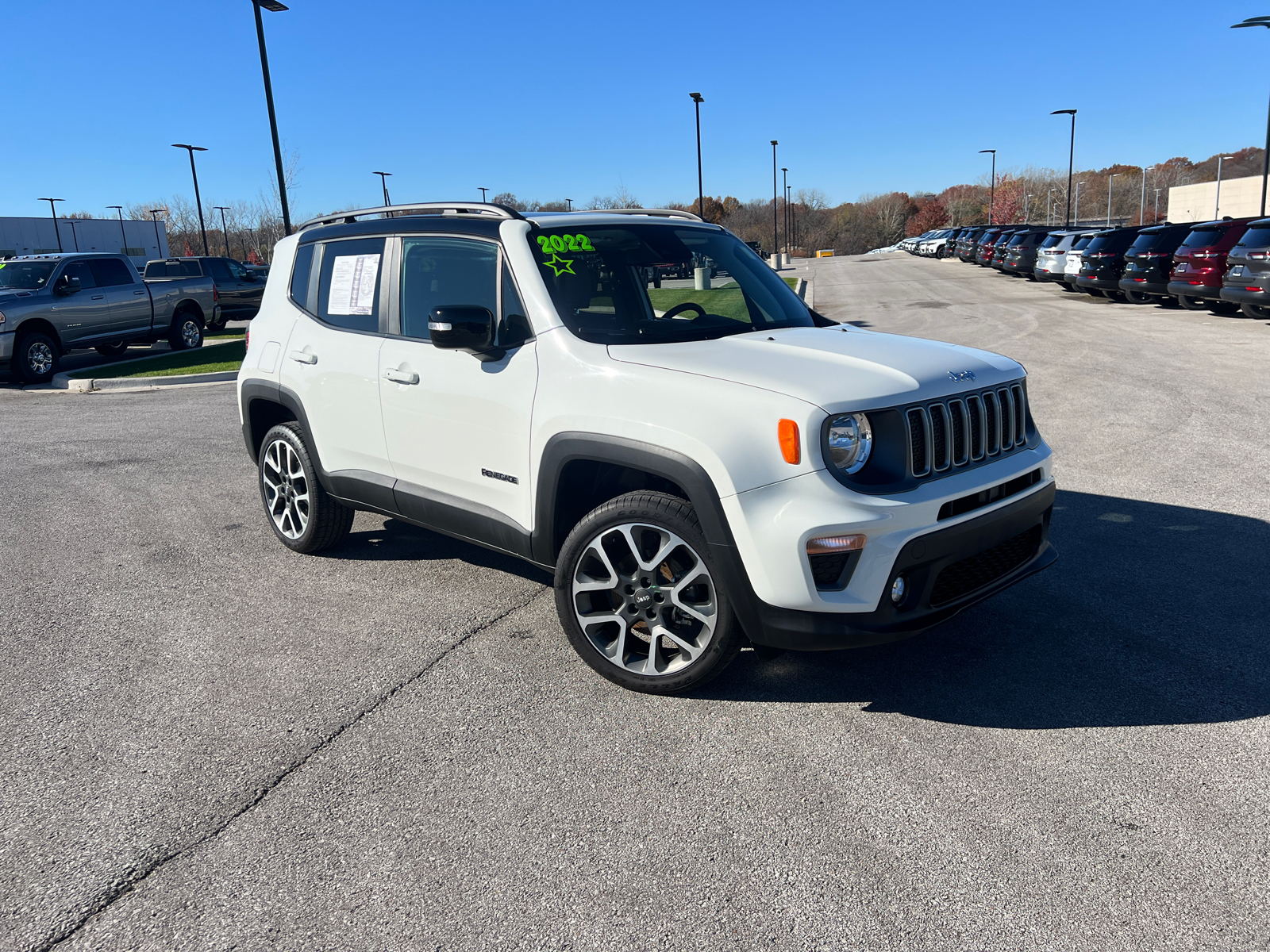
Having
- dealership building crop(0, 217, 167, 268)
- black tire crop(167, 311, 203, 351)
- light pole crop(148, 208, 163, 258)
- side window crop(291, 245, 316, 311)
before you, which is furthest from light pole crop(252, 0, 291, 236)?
light pole crop(148, 208, 163, 258)

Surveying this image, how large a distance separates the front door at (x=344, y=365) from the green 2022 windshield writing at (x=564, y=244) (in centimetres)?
108

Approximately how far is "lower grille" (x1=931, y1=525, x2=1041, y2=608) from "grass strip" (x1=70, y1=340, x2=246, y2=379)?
44.7ft

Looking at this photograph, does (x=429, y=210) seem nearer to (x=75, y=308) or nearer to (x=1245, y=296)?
(x=75, y=308)

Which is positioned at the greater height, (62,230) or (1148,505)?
(62,230)

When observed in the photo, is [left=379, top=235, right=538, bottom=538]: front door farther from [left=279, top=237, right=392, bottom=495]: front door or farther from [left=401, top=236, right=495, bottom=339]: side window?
[left=279, top=237, right=392, bottom=495]: front door

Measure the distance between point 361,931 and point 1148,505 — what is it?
18.1 feet

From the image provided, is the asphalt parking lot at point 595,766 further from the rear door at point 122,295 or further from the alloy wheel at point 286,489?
the rear door at point 122,295

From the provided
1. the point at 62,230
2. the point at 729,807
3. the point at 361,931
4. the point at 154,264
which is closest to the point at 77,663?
the point at 361,931

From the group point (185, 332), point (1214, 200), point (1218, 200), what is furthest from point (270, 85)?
point (1214, 200)

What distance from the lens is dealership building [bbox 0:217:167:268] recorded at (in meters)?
72.6

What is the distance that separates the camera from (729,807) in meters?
3.11

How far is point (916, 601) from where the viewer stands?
344cm

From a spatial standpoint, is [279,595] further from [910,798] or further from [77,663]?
[910,798]

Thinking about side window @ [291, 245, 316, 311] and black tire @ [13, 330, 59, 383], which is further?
black tire @ [13, 330, 59, 383]
